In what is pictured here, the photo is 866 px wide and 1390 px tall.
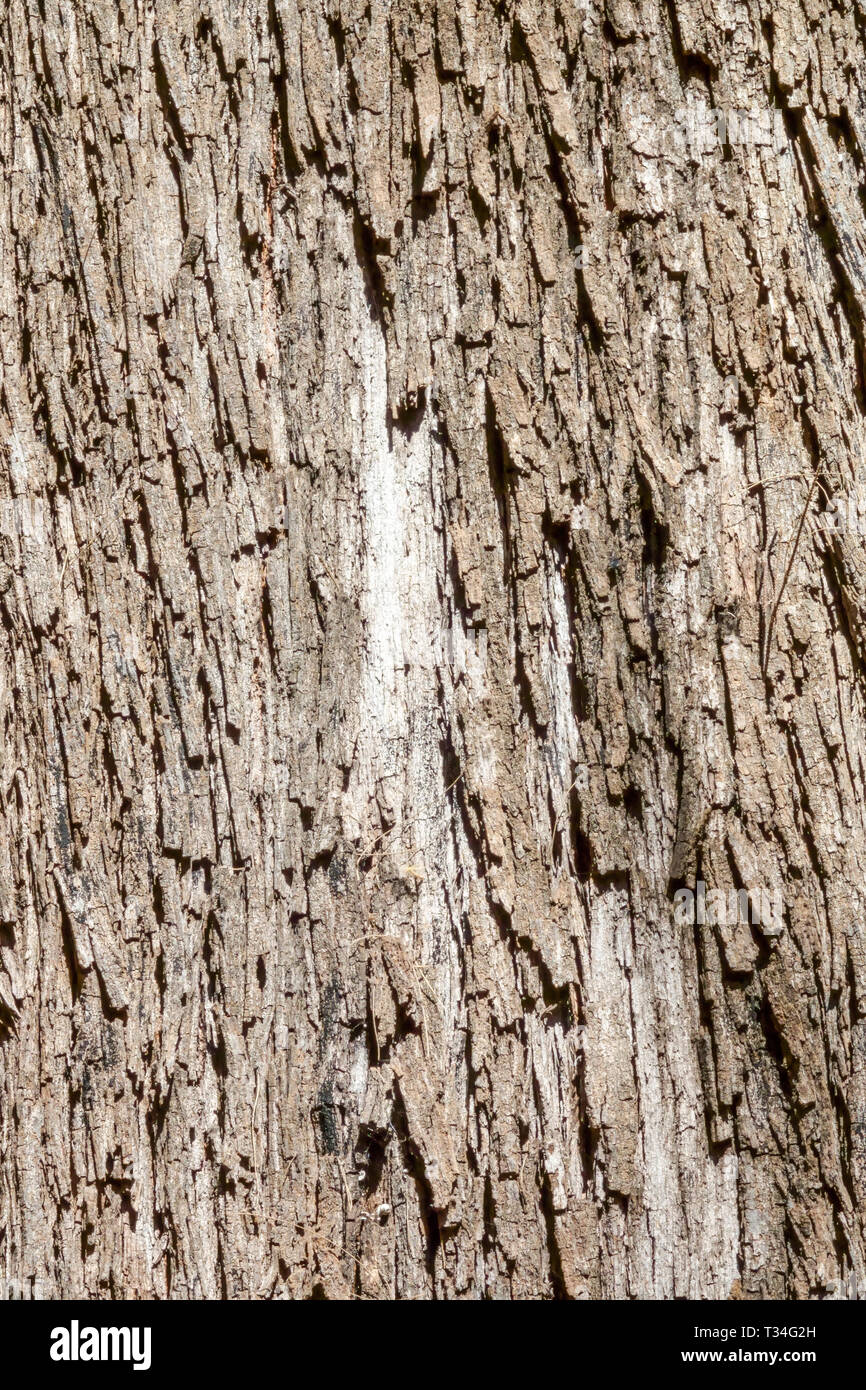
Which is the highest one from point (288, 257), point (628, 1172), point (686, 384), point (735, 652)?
point (288, 257)

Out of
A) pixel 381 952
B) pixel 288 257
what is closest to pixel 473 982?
pixel 381 952

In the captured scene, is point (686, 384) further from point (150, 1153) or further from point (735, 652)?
point (150, 1153)

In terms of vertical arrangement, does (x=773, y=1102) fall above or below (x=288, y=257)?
below

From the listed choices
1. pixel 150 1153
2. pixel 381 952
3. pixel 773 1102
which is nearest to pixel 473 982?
pixel 381 952

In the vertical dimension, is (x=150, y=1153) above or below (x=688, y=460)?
below
